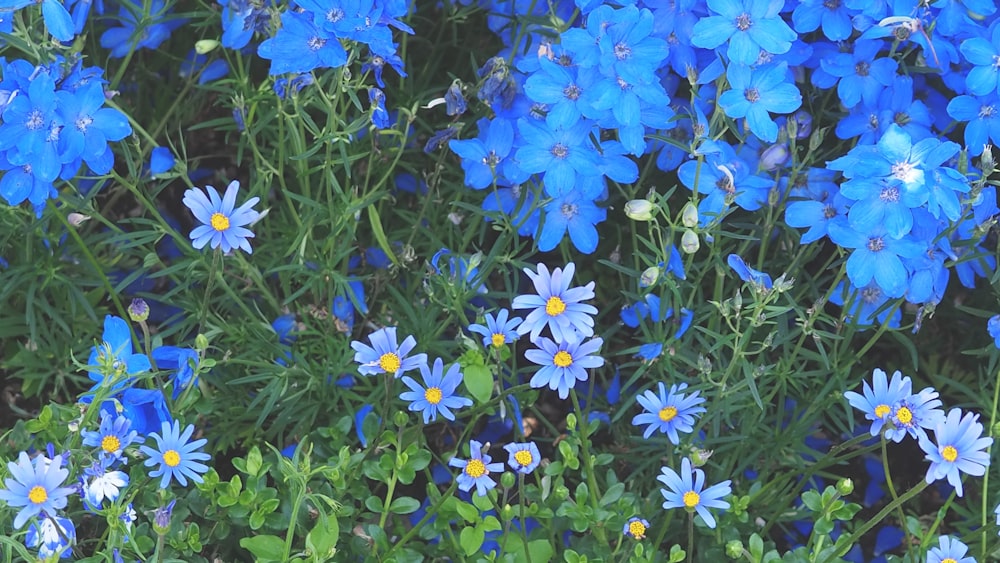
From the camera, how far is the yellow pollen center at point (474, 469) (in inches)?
67.2

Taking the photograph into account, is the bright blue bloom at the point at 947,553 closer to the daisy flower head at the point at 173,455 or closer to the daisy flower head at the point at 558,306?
the daisy flower head at the point at 558,306

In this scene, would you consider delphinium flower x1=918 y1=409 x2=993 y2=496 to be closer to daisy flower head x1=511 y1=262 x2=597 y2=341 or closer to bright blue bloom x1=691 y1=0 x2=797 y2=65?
daisy flower head x1=511 y1=262 x2=597 y2=341

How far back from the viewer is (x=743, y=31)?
1.86 meters

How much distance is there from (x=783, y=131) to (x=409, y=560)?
1.04 metres

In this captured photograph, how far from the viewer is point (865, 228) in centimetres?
182

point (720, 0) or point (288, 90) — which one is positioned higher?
point (288, 90)

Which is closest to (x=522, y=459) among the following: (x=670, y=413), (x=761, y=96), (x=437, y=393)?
(x=437, y=393)

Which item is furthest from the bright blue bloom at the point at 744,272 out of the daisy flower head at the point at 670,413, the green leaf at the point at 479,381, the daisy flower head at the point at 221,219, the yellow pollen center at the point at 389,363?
the daisy flower head at the point at 221,219

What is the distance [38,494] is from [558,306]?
2.70ft

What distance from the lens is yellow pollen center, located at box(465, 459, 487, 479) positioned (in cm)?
171

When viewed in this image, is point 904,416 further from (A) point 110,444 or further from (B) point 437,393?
(A) point 110,444

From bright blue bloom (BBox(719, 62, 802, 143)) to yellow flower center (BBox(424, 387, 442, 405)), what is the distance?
0.72 metres

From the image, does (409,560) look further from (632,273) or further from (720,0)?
(720,0)

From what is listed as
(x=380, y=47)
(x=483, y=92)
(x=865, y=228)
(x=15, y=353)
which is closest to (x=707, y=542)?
(x=865, y=228)
